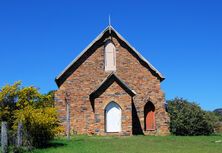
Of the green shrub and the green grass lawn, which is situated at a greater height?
the green shrub

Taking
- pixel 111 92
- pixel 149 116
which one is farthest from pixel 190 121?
pixel 111 92

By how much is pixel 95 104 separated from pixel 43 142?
10476 millimetres

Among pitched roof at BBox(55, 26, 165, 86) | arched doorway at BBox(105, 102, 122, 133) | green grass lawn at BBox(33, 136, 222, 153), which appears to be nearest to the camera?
Result: green grass lawn at BBox(33, 136, 222, 153)

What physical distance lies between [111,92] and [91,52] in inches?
192

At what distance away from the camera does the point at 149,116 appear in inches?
1467

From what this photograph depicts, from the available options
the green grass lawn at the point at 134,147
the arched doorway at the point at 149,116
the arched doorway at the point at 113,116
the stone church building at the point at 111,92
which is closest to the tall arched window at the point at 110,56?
the stone church building at the point at 111,92

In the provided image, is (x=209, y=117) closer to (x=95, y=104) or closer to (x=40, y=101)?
(x=95, y=104)

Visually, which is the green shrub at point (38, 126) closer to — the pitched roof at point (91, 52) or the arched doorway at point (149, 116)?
the pitched roof at point (91, 52)

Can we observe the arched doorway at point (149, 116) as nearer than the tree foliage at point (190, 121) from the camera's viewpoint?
No

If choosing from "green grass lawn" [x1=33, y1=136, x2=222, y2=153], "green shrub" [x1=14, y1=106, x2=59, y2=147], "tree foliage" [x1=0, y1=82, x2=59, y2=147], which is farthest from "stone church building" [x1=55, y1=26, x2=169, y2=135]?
"green shrub" [x1=14, y1=106, x2=59, y2=147]

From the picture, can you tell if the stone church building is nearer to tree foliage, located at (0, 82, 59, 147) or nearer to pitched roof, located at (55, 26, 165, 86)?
pitched roof, located at (55, 26, 165, 86)

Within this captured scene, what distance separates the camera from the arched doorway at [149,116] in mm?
37000

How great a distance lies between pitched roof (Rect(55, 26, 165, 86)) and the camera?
3616cm

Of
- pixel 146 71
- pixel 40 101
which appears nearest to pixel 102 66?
pixel 146 71
